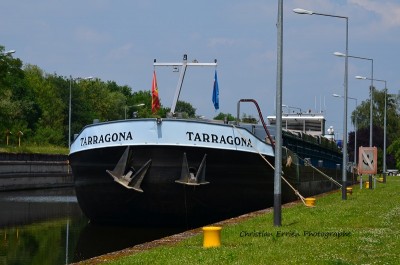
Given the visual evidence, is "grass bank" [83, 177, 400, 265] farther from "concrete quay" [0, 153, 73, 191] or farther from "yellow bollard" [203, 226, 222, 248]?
"concrete quay" [0, 153, 73, 191]

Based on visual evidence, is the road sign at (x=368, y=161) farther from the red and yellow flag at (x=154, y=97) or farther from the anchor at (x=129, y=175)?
the anchor at (x=129, y=175)

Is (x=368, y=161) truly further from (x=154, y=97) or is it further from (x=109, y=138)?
(x=109, y=138)

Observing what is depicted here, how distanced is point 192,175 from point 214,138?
1.27 m

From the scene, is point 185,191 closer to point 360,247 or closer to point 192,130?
point 192,130

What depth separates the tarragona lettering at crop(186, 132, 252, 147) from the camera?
82.8 feet

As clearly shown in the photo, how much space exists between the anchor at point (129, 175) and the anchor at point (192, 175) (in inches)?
39.9

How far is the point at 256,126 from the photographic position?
3184 centimetres

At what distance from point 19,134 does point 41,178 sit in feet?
32.6

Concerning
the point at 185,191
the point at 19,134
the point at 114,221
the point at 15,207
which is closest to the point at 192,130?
the point at 185,191

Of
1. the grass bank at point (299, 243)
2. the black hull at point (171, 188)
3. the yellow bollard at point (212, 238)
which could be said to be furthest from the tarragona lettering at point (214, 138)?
the yellow bollard at point (212, 238)

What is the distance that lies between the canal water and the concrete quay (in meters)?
16.7

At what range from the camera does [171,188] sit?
25.2 m

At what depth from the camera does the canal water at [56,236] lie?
19609mm

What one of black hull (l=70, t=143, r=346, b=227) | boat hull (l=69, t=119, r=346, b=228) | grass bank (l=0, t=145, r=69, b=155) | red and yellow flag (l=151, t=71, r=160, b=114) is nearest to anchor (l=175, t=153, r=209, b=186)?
A: boat hull (l=69, t=119, r=346, b=228)
